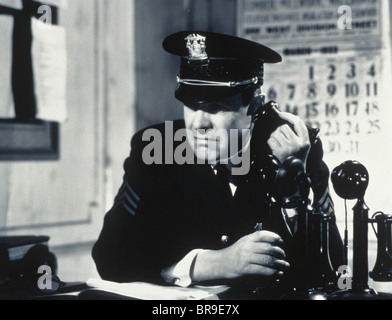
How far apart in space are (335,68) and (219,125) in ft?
1.36

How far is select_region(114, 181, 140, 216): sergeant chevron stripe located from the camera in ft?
3.86

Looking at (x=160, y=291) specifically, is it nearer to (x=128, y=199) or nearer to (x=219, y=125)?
(x=128, y=199)

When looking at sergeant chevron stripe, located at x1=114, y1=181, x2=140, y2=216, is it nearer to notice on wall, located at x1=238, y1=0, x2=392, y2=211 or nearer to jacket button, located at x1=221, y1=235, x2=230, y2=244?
jacket button, located at x1=221, y1=235, x2=230, y2=244

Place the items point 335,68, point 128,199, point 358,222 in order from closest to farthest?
1. point 358,222
2. point 128,199
3. point 335,68

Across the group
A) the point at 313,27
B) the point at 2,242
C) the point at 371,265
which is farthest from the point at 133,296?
the point at 313,27

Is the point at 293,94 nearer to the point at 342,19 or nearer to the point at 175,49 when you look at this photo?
the point at 342,19

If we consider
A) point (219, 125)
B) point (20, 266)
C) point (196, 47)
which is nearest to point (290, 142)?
point (219, 125)

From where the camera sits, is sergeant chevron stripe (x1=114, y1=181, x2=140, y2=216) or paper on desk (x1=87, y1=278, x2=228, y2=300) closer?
paper on desk (x1=87, y1=278, x2=228, y2=300)

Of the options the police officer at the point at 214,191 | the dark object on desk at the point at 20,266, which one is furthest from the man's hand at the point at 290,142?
the dark object on desk at the point at 20,266

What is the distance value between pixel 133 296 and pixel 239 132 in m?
0.38

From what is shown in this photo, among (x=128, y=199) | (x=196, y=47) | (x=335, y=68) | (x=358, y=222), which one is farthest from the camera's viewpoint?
(x=335, y=68)

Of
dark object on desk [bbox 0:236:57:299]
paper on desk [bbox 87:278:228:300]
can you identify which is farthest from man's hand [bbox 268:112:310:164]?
dark object on desk [bbox 0:236:57:299]

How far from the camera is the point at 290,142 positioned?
3.48ft
